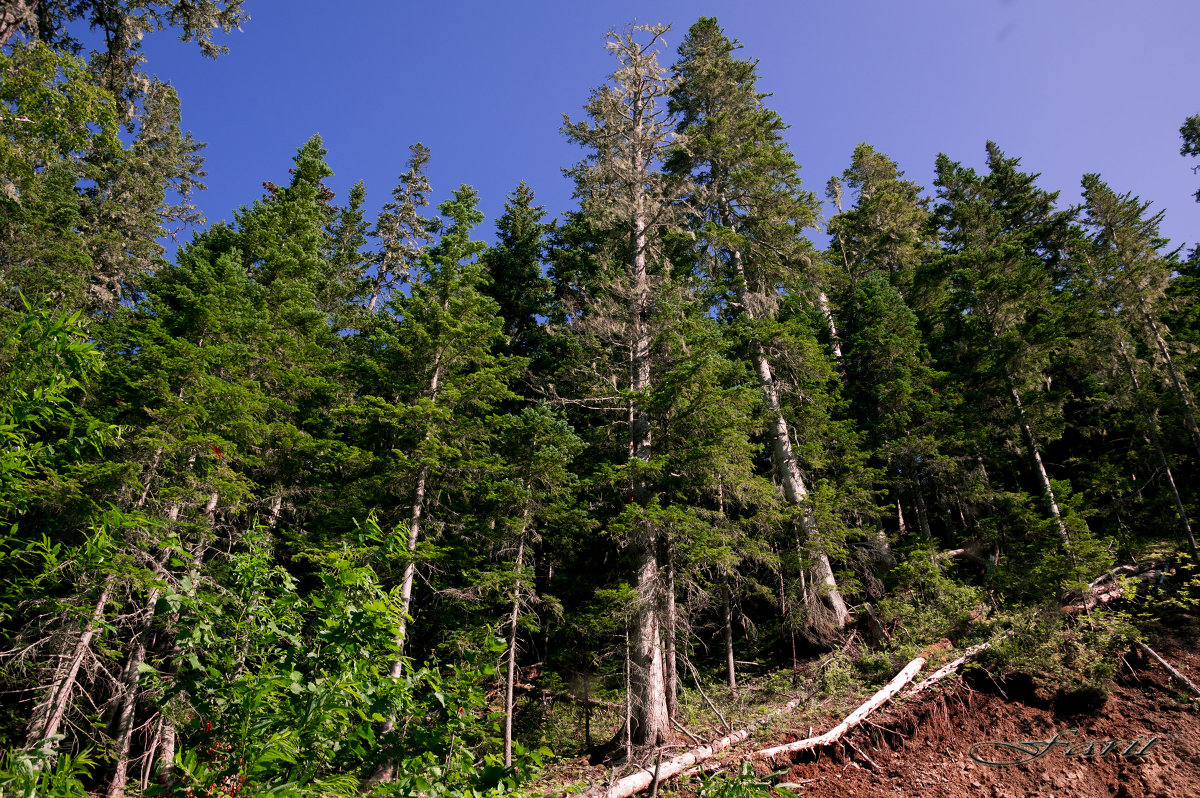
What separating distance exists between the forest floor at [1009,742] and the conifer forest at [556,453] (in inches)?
21.6

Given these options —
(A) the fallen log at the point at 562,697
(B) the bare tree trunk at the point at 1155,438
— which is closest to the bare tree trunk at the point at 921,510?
(B) the bare tree trunk at the point at 1155,438

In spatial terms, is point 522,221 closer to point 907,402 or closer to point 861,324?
point 861,324

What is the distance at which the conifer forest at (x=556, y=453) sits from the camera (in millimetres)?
4691

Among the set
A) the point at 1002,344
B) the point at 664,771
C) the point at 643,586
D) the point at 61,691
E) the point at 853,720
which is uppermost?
the point at 1002,344

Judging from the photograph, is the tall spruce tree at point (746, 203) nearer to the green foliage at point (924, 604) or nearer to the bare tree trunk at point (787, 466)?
the bare tree trunk at point (787, 466)

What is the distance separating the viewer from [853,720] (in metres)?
8.33

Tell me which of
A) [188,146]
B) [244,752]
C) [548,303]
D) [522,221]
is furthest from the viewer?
[188,146]

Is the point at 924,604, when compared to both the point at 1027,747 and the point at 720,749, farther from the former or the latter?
the point at 720,749

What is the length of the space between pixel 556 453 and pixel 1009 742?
28.3 feet

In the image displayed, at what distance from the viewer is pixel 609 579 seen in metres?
12.7

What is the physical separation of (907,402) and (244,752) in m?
17.8

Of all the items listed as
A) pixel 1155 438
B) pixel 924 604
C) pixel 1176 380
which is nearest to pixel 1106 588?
pixel 924 604

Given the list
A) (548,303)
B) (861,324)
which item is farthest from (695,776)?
(861,324)

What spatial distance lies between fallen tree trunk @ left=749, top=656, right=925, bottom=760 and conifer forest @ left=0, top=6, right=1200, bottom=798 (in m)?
0.58
